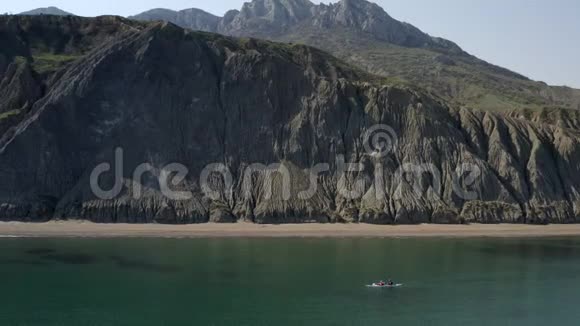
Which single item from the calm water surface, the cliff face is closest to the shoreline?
the cliff face

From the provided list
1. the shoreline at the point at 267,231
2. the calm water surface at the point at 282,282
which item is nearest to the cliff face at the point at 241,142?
the shoreline at the point at 267,231

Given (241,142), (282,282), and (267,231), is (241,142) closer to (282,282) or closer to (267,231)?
(267,231)

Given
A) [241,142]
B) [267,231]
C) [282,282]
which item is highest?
[241,142]

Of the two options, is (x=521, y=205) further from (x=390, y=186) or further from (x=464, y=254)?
(x=464, y=254)

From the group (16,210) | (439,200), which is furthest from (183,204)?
(439,200)

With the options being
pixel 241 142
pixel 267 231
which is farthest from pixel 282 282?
pixel 241 142

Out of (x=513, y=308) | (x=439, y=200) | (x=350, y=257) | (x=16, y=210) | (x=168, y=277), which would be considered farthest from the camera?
(x=439, y=200)

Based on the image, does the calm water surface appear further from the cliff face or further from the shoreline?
the cliff face
